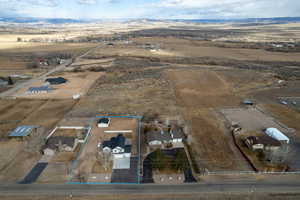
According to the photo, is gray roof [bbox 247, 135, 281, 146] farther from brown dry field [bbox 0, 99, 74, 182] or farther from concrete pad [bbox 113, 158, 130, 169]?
brown dry field [bbox 0, 99, 74, 182]

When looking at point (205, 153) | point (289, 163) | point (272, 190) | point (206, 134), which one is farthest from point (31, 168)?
point (289, 163)

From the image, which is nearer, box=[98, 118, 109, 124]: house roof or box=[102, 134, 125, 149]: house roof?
box=[102, 134, 125, 149]: house roof

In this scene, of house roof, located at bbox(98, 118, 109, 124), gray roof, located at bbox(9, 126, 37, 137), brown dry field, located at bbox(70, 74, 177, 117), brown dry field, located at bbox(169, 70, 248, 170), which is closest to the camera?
brown dry field, located at bbox(169, 70, 248, 170)

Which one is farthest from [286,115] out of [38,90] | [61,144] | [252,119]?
[38,90]

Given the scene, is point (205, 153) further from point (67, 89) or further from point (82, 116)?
point (67, 89)

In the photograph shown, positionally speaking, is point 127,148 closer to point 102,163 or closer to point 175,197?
point 102,163

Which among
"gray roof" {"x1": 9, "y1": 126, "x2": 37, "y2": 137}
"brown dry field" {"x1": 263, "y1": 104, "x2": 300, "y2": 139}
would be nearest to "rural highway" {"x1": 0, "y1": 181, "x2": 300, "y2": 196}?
"gray roof" {"x1": 9, "y1": 126, "x2": 37, "y2": 137}
